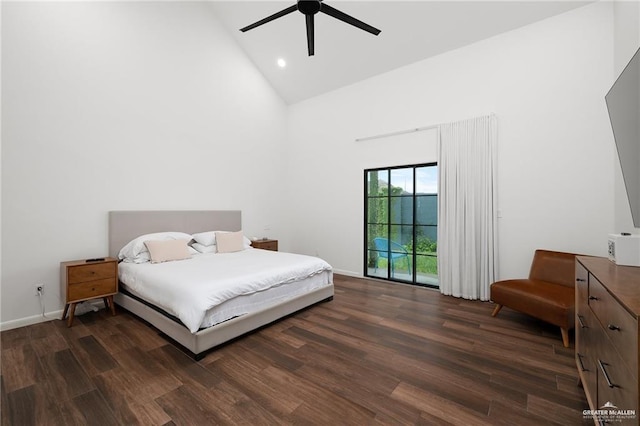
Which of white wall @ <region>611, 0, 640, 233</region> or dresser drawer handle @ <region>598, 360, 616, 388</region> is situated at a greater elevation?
white wall @ <region>611, 0, 640, 233</region>

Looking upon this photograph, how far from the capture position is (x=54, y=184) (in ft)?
9.93

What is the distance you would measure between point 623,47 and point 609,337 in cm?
311

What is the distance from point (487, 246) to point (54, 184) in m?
5.22

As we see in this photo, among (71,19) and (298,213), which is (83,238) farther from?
(298,213)

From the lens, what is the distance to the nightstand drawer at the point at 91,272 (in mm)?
2801

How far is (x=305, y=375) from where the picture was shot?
198cm

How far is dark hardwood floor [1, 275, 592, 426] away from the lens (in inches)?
62.7

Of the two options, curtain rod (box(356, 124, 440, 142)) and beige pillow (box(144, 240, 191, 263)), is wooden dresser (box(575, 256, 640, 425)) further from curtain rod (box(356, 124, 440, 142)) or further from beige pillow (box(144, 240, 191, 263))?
beige pillow (box(144, 240, 191, 263))

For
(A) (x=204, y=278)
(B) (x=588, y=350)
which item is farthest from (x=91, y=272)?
(B) (x=588, y=350)

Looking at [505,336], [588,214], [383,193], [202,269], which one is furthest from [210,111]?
[588,214]

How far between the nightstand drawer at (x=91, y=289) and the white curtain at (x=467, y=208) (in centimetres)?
416

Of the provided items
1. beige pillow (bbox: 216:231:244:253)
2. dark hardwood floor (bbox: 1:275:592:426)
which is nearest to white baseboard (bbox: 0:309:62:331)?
dark hardwood floor (bbox: 1:275:592:426)

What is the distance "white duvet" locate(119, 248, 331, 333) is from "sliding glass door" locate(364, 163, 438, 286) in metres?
1.53

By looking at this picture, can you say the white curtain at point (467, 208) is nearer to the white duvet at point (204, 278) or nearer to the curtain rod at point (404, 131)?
the curtain rod at point (404, 131)
